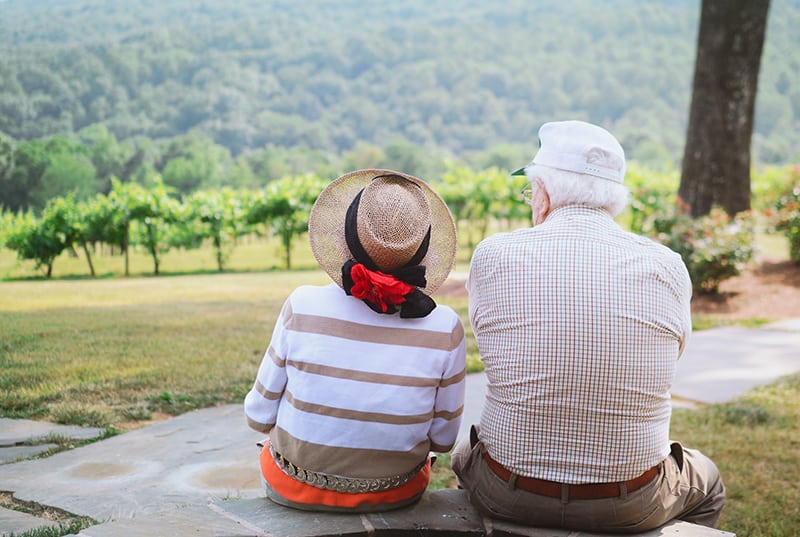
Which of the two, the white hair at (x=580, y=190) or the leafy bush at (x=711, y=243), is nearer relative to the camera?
the white hair at (x=580, y=190)

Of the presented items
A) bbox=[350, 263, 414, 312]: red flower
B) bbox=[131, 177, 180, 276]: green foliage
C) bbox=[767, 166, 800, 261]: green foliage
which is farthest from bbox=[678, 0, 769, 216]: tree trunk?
bbox=[350, 263, 414, 312]: red flower

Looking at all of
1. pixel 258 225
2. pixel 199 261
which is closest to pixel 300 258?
pixel 258 225

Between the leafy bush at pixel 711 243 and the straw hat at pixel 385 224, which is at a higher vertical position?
the straw hat at pixel 385 224

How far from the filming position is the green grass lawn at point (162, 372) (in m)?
3.78

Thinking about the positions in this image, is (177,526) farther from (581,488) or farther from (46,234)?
(46,234)

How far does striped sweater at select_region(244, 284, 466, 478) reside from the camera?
2254 mm

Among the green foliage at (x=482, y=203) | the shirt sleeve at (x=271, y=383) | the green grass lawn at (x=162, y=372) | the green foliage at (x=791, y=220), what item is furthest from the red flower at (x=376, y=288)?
the green foliage at (x=791, y=220)

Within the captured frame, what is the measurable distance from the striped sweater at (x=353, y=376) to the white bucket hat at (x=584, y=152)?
0.56m

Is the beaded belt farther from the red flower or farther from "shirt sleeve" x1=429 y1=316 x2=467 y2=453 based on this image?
the red flower

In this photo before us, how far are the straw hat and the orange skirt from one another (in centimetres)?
57

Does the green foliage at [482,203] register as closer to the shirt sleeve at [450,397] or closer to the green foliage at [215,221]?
the green foliage at [215,221]

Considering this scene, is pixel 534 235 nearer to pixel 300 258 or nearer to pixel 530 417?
pixel 530 417

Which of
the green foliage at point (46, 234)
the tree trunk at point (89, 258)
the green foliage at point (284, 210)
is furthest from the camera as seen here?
the green foliage at point (284, 210)

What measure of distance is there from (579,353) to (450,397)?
0.41m
